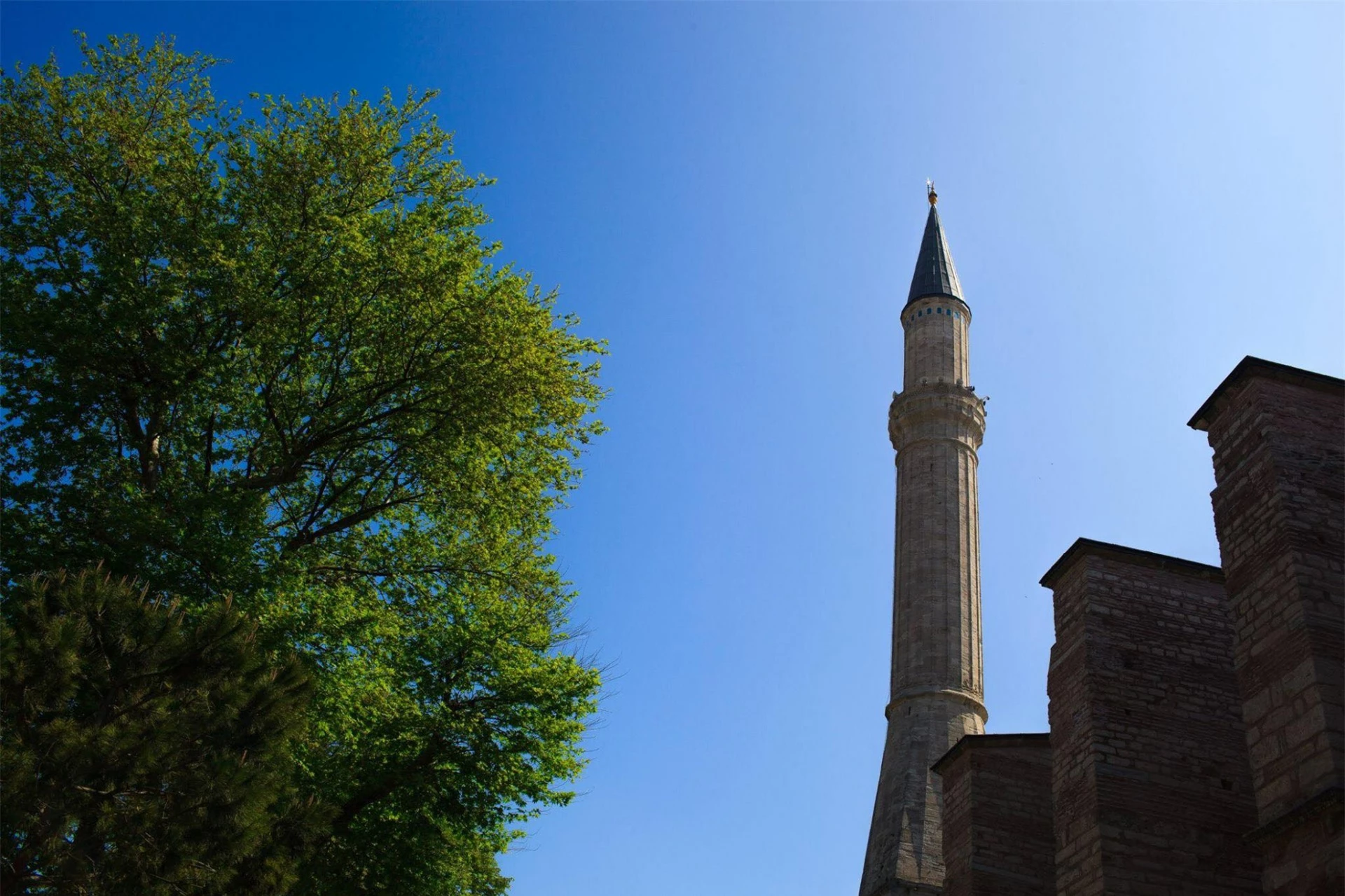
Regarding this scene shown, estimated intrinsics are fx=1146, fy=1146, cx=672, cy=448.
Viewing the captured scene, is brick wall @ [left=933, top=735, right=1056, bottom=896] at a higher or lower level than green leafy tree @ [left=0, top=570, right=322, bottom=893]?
higher

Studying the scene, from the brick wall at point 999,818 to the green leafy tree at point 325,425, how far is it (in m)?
4.09

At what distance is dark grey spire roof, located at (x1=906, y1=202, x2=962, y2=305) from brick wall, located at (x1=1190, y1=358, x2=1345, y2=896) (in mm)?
20549

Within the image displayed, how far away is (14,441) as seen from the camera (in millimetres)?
11961

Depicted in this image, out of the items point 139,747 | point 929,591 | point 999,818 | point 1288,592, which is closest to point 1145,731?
point 1288,592

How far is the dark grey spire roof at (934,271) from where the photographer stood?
1129 inches

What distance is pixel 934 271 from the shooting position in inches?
1153

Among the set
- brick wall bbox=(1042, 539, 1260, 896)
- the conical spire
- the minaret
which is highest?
the conical spire

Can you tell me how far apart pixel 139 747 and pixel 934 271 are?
81.4ft

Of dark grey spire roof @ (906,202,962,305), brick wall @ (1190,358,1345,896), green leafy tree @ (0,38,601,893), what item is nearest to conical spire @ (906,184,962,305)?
dark grey spire roof @ (906,202,962,305)

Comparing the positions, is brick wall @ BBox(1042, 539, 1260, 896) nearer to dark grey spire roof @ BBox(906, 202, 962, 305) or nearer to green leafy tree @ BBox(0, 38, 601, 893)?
green leafy tree @ BBox(0, 38, 601, 893)

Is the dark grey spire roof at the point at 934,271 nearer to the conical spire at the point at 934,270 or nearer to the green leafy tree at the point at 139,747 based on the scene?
the conical spire at the point at 934,270

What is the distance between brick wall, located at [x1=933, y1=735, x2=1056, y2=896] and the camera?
11430 mm

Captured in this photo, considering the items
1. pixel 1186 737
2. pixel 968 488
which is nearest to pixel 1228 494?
pixel 1186 737

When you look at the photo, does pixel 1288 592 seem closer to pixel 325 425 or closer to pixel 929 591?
pixel 325 425
